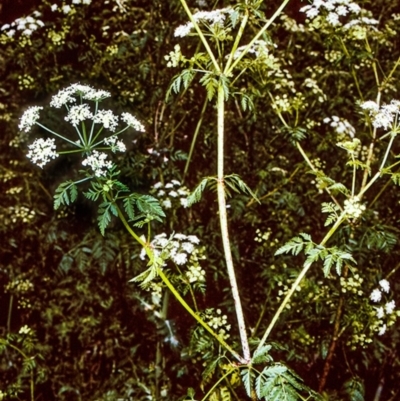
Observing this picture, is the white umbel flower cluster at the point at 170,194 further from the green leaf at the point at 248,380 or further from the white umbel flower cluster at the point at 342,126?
the green leaf at the point at 248,380

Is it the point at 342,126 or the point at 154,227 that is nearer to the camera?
the point at 342,126

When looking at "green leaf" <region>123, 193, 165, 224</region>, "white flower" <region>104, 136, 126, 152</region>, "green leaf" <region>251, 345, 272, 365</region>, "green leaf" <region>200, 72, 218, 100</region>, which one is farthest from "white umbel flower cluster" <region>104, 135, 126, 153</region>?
"green leaf" <region>251, 345, 272, 365</region>

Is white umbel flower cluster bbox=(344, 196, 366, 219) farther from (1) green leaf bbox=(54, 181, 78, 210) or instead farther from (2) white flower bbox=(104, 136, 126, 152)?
(1) green leaf bbox=(54, 181, 78, 210)

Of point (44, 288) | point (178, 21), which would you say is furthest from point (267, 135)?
point (44, 288)

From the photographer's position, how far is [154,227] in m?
3.75

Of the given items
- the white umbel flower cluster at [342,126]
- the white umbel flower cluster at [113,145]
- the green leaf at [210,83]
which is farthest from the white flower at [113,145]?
the white umbel flower cluster at [342,126]

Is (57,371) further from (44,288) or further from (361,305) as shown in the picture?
(361,305)

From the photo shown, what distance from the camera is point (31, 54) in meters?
4.39

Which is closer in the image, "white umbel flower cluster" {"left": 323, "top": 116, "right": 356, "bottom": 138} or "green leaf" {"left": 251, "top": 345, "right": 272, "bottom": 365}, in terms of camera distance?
"green leaf" {"left": 251, "top": 345, "right": 272, "bottom": 365}

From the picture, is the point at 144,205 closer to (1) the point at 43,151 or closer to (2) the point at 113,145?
(2) the point at 113,145

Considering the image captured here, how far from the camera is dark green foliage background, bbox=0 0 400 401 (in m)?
3.74

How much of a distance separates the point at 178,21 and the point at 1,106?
189 cm

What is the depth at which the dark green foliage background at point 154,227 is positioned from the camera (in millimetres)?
3742

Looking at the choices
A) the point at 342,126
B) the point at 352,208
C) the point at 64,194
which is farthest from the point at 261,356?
the point at 342,126
